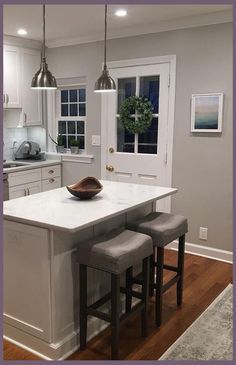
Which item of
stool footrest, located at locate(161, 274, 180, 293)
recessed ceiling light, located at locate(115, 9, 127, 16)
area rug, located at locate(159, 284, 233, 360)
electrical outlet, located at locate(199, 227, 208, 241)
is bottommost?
area rug, located at locate(159, 284, 233, 360)

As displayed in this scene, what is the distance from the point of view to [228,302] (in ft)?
9.80

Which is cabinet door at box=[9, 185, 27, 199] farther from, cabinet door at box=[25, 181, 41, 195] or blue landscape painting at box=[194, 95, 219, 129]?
blue landscape painting at box=[194, 95, 219, 129]

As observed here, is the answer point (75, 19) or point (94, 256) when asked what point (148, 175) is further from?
point (94, 256)

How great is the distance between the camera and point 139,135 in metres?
4.25

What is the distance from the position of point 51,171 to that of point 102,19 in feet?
6.60

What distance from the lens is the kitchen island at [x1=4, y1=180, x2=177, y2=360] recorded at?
2184mm

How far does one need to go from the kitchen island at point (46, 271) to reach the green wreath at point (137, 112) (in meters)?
1.77

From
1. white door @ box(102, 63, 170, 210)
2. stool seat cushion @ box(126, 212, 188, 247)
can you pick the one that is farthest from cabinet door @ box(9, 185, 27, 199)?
stool seat cushion @ box(126, 212, 188, 247)

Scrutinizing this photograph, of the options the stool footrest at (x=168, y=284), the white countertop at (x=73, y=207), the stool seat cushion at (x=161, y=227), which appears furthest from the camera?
the stool footrest at (x=168, y=284)

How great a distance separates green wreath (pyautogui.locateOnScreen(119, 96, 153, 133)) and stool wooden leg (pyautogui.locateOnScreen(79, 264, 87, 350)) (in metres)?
2.27

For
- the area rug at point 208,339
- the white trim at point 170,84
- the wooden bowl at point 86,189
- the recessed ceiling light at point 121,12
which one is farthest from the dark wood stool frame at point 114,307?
the recessed ceiling light at point 121,12

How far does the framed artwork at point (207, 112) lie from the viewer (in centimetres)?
364

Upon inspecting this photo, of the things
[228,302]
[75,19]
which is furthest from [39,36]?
[228,302]

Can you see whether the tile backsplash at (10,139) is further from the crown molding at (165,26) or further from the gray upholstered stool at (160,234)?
the gray upholstered stool at (160,234)
